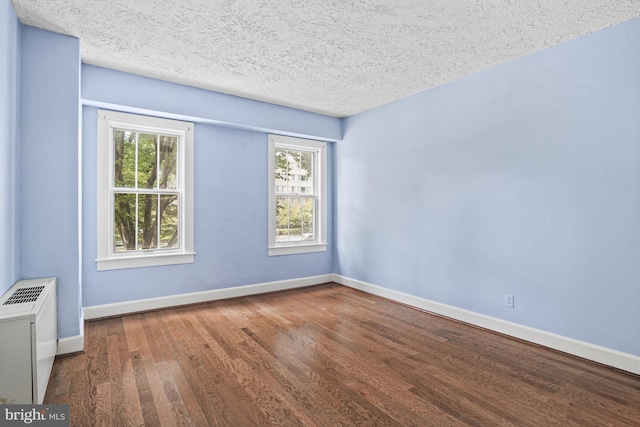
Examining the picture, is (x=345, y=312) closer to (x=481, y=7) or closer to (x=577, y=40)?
(x=481, y=7)

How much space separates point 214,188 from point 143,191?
0.85 metres

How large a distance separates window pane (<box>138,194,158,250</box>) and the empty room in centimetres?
2

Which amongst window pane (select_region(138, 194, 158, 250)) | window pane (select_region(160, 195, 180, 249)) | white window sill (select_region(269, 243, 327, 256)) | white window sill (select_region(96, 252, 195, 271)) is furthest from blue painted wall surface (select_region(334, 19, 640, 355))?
window pane (select_region(138, 194, 158, 250))

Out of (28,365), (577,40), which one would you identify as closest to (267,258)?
(28,365)

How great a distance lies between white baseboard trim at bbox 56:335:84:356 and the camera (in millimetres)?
2732

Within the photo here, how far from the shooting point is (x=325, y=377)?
241 centimetres

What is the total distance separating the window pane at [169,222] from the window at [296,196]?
1312 millimetres

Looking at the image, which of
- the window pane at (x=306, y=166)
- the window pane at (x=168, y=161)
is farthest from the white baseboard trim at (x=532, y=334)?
the window pane at (x=168, y=161)

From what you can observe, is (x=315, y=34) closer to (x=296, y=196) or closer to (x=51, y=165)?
(x=51, y=165)

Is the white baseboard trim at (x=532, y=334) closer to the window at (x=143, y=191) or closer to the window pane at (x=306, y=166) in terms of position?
the window pane at (x=306, y=166)

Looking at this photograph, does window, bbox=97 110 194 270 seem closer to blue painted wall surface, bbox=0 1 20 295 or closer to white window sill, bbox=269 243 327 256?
blue painted wall surface, bbox=0 1 20 295

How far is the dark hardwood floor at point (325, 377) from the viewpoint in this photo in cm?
197

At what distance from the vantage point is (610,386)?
2293mm

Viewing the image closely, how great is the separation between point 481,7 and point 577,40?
3.72 feet
